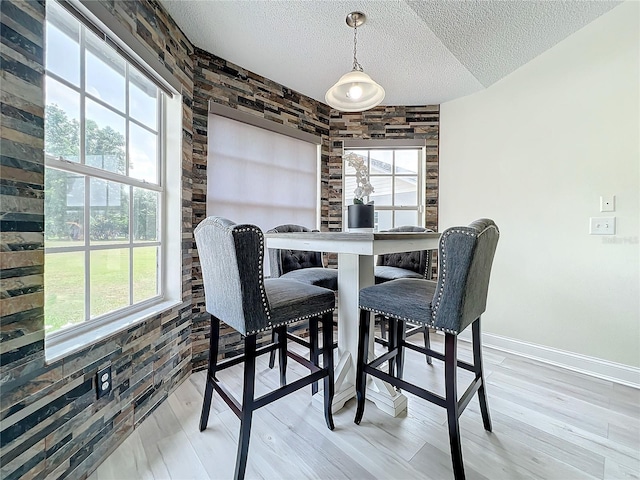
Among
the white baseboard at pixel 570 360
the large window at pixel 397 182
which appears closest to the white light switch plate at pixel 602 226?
the white baseboard at pixel 570 360

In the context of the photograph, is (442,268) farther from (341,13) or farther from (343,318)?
(341,13)

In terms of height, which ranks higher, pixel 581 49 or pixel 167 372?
pixel 581 49

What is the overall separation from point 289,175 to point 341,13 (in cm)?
136

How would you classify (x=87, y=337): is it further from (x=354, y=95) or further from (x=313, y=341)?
(x=354, y=95)

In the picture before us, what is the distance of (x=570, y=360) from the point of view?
212cm

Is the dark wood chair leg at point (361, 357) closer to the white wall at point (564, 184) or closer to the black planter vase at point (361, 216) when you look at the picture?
the black planter vase at point (361, 216)

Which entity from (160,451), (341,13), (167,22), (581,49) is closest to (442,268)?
(160,451)

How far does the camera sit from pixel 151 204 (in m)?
1.80

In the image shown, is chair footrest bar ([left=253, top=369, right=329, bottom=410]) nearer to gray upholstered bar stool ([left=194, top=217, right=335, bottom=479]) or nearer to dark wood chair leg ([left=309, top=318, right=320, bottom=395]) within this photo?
gray upholstered bar stool ([left=194, top=217, right=335, bottom=479])

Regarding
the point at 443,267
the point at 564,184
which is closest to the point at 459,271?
the point at 443,267

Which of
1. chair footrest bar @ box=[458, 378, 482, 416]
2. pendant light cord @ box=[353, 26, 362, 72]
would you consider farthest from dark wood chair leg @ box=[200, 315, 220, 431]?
pendant light cord @ box=[353, 26, 362, 72]

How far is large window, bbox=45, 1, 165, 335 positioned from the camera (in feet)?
3.88

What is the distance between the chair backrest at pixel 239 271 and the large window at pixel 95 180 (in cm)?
62

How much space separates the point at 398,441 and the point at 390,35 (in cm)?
247
